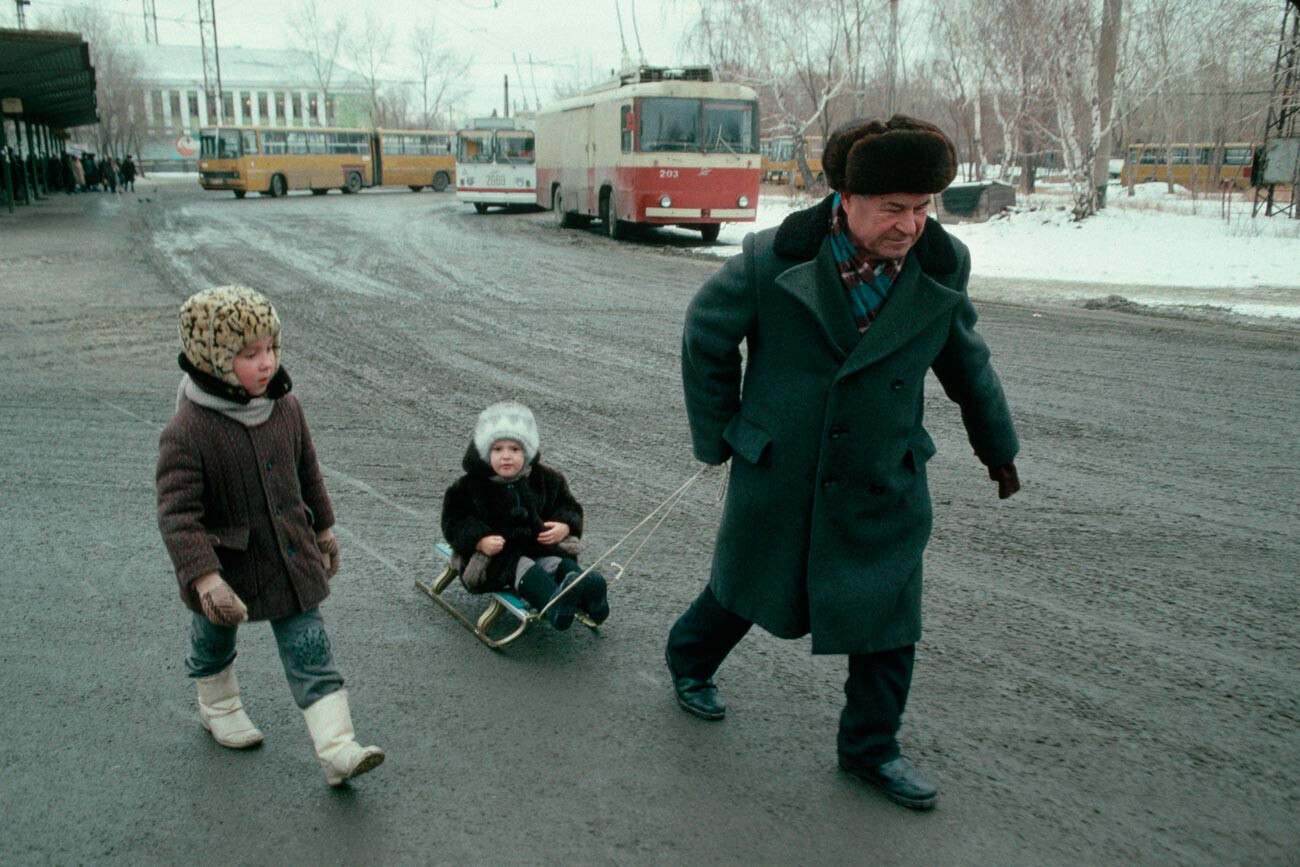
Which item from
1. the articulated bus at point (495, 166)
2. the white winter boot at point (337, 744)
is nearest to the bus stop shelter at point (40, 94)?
the articulated bus at point (495, 166)

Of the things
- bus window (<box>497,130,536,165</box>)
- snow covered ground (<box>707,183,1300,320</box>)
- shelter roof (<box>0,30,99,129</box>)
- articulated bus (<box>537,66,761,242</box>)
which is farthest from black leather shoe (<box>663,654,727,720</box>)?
bus window (<box>497,130,536,165</box>)

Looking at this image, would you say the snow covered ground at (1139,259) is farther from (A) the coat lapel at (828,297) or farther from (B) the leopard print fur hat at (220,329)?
(B) the leopard print fur hat at (220,329)

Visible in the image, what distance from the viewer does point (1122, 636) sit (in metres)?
4.07

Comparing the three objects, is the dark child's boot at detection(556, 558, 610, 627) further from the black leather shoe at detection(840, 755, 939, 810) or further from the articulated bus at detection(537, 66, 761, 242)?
the articulated bus at detection(537, 66, 761, 242)

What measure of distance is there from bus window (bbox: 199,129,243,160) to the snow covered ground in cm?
2565

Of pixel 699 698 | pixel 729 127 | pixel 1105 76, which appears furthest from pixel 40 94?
pixel 699 698

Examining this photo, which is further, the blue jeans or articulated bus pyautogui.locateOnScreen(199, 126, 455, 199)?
→ articulated bus pyautogui.locateOnScreen(199, 126, 455, 199)

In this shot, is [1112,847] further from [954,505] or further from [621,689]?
[954,505]

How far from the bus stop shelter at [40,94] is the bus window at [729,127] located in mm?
12330

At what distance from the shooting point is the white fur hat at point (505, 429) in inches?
156

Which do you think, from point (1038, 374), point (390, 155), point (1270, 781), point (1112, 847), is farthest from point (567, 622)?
point (390, 155)

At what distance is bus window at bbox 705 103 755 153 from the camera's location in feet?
71.8

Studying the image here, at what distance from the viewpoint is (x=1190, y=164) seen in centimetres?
4934

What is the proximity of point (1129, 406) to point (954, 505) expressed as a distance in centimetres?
283
